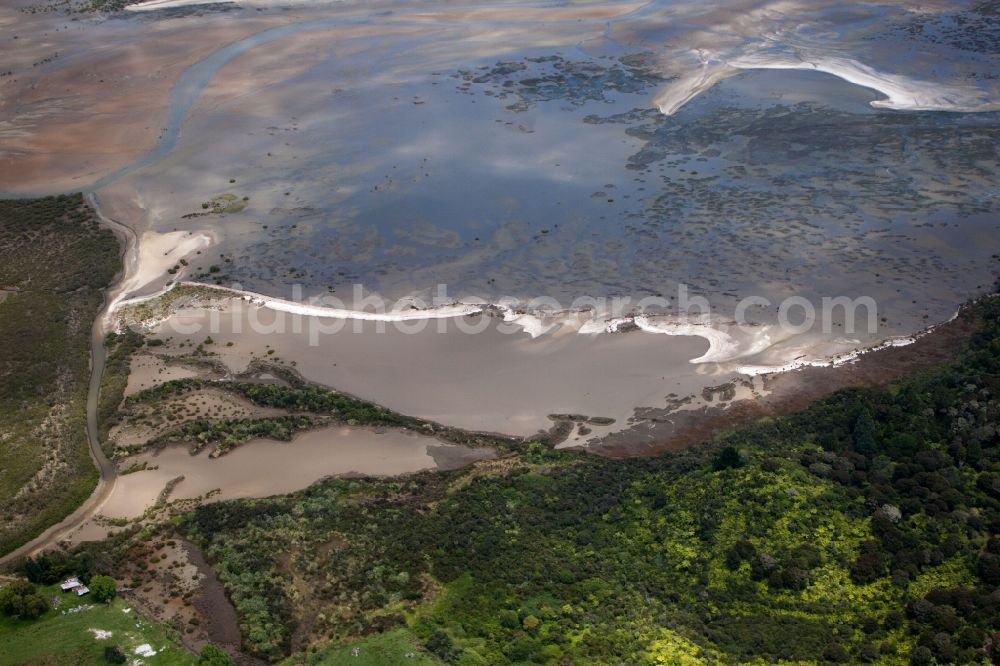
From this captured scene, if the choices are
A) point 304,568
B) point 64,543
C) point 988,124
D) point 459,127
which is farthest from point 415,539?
point 988,124

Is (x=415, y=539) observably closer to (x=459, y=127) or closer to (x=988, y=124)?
(x=459, y=127)

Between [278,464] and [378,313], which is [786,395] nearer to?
[378,313]

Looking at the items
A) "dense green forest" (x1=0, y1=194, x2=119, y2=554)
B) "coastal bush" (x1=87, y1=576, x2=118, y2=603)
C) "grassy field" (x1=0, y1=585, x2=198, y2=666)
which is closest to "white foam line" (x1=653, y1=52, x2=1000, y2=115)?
"dense green forest" (x1=0, y1=194, x2=119, y2=554)

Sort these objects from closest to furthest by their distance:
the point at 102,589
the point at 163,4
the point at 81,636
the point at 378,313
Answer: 1. the point at 81,636
2. the point at 102,589
3. the point at 378,313
4. the point at 163,4

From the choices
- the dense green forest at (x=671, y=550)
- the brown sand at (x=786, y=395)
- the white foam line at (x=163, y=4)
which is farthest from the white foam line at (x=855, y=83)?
the white foam line at (x=163, y=4)

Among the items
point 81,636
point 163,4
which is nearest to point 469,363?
point 81,636

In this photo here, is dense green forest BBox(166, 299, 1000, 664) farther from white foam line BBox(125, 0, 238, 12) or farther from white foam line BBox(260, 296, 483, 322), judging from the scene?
white foam line BBox(125, 0, 238, 12)
